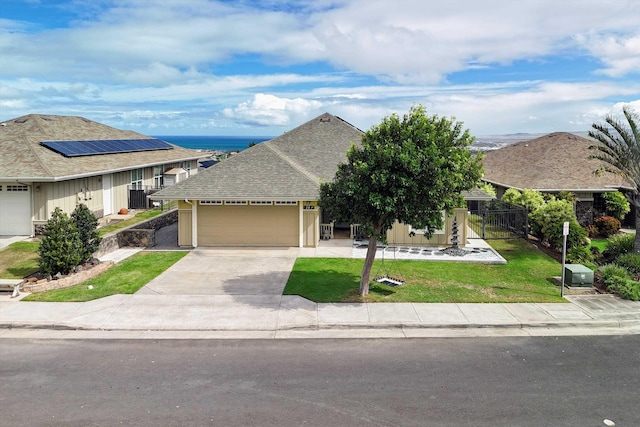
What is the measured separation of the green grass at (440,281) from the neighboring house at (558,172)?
343 inches

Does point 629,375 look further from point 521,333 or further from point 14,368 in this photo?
point 14,368

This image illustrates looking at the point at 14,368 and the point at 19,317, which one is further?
the point at 19,317

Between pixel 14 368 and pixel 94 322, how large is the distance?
291 cm

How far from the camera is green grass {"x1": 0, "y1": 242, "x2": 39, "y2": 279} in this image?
60.8 feet

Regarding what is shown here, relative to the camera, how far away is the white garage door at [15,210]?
23.8m

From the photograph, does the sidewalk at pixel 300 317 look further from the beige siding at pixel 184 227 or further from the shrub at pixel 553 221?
the beige siding at pixel 184 227

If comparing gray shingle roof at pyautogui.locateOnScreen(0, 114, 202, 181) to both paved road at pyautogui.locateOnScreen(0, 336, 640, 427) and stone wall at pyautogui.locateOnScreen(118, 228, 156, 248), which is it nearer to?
stone wall at pyautogui.locateOnScreen(118, 228, 156, 248)

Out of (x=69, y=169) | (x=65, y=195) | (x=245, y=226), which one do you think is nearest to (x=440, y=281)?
(x=245, y=226)

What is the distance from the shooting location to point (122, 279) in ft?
59.6

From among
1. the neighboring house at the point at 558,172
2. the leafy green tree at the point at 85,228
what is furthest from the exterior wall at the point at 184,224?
the neighboring house at the point at 558,172

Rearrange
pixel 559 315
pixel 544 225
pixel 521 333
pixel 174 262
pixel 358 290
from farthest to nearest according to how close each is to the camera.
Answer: pixel 544 225
pixel 174 262
pixel 358 290
pixel 559 315
pixel 521 333

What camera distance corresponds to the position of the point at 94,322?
13.9 m

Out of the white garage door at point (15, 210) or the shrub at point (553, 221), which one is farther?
the white garage door at point (15, 210)

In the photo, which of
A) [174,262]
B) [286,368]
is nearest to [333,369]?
[286,368]
